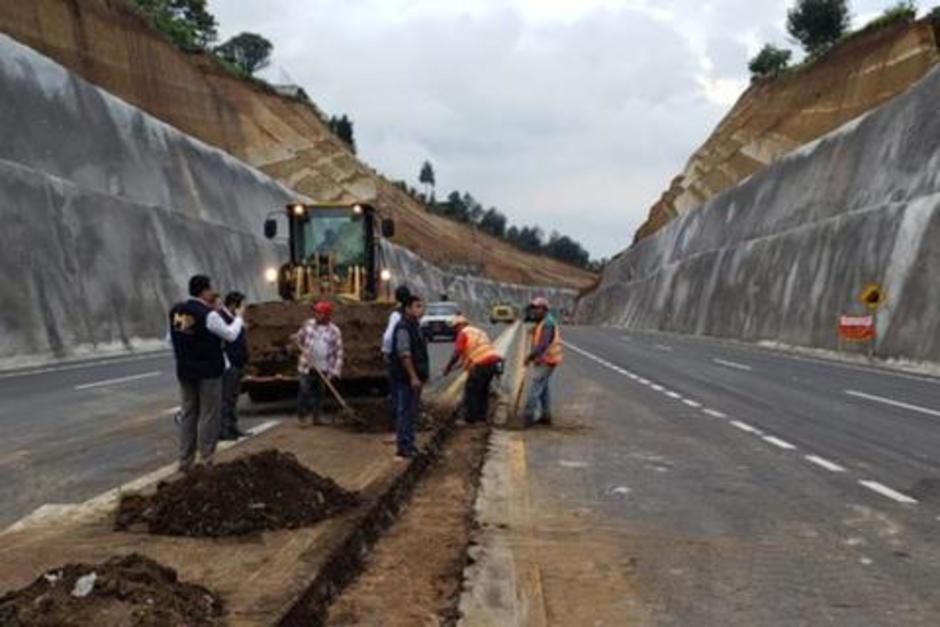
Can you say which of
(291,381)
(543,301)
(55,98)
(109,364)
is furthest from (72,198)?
(543,301)

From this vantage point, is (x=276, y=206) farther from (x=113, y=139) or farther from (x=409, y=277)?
→ (x=409, y=277)

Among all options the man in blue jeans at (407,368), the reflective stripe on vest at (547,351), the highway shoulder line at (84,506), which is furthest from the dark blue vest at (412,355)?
the reflective stripe on vest at (547,351)

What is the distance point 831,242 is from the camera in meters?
44.3

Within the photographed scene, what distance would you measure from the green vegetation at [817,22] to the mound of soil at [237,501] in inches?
2686

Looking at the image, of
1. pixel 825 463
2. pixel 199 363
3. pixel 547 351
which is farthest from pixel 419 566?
pixel 547 351

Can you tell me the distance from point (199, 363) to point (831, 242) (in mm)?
37931

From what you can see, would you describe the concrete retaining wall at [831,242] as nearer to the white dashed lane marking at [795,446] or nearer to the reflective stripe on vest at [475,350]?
the white dashed lane marking at [795,446]

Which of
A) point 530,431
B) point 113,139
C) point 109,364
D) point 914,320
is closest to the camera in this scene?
point 530,431

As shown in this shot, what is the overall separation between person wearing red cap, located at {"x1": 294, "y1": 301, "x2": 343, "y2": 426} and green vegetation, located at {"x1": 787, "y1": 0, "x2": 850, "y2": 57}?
61.8 metres

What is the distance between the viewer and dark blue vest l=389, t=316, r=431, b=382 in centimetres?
1147

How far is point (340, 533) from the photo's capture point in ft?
24.9

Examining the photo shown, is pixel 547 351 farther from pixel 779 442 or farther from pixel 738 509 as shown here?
pixel 738 509

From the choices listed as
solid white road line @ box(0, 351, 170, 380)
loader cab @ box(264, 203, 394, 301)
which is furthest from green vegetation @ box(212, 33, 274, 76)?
loader cab @ box(264, 203, 394, 301)

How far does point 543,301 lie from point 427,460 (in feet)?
15.6
